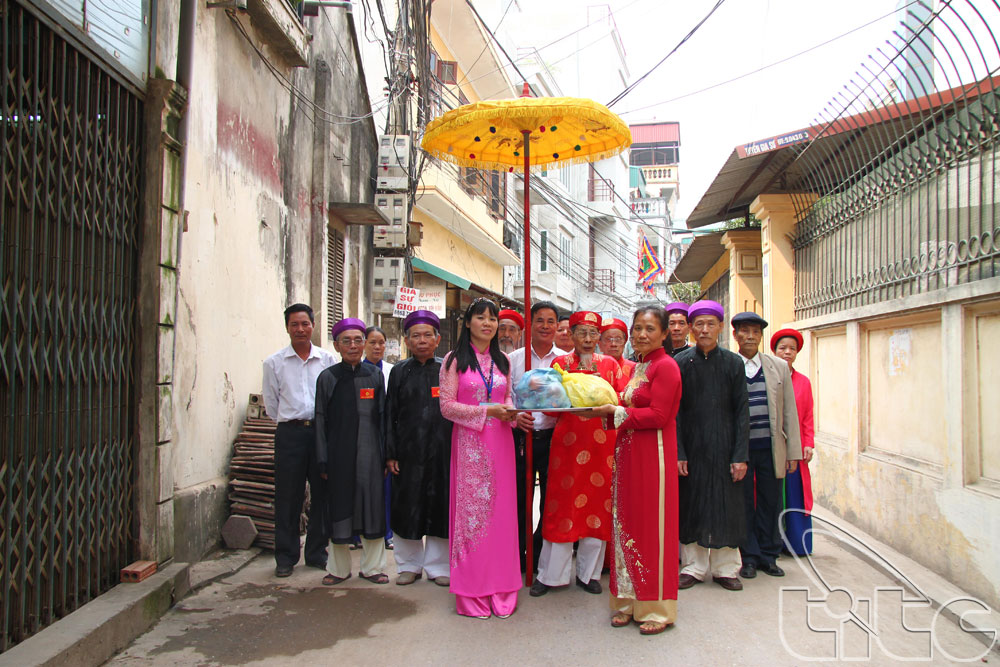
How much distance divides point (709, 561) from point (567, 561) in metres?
1.09

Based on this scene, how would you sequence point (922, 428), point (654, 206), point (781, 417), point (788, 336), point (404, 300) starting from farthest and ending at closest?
1. point (654, 206)
2. point (404, 300)
3. point (788, 336)
4. point (922, 428)
5. point (781, 417)

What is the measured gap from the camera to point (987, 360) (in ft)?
15.2

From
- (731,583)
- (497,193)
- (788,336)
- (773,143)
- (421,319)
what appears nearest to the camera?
(731,583)

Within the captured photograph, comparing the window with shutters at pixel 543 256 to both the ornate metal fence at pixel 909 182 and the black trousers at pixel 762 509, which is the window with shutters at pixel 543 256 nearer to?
the ornate metal fence at pixel 909 182

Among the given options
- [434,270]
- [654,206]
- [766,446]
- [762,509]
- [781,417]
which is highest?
[654,206]

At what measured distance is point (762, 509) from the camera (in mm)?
5219

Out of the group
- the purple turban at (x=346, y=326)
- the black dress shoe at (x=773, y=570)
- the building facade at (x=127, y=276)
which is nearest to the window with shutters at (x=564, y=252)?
the building facade at (x=127, y=276)

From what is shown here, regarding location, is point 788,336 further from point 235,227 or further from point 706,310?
point 235,227

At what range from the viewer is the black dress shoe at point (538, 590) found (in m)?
4.47

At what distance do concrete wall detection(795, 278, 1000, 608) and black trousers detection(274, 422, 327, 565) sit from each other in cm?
430

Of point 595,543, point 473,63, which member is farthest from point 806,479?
point 473,63

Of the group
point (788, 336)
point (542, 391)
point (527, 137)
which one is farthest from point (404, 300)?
point (542, 391)

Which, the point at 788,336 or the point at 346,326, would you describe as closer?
the point at 346,326

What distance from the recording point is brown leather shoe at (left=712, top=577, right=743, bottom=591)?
467cm
